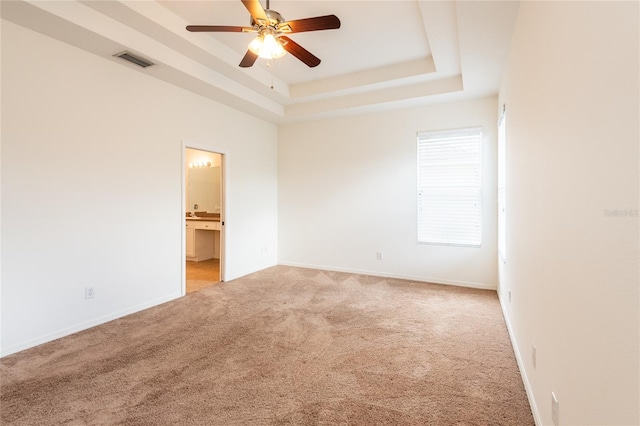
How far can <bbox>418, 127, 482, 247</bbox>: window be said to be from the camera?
4.36 m

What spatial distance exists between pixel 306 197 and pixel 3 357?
13.9 ft

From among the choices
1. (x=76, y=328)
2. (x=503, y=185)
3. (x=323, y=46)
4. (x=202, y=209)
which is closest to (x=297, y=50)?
(x=323, y=46)

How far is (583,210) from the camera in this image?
1057 mm

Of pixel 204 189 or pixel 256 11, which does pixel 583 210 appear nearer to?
pixel 256 11

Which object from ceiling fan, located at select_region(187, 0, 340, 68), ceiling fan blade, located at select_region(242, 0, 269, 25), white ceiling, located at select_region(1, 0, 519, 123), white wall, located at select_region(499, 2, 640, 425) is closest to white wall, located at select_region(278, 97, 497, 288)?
white ceiling, located at select_region(1, 0, 519, 123)

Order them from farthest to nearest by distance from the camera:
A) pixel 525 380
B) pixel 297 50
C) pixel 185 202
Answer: pixel 185 202, pixel 297 50, pixel 525 380

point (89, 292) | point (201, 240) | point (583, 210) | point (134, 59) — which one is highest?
point (134, 59)

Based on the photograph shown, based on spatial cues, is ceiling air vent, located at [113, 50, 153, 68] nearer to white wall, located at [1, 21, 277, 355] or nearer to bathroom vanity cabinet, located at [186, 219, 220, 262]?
white wall, located at [1, 21, 277, 355]

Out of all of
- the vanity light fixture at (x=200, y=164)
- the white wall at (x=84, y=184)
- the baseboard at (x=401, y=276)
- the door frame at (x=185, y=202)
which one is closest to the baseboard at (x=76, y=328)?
the white wall at (x=84, y=184)

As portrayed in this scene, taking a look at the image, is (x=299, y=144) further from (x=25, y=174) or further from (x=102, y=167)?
(x=25, y=174)

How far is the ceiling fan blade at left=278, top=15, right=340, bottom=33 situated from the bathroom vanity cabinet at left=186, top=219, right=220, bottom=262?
4243 millimetres

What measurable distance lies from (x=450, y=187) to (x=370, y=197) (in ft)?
4.08

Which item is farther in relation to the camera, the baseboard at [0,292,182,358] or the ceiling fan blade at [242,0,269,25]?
the baseboard at [0,292,182,358]

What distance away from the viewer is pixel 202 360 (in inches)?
94.7
